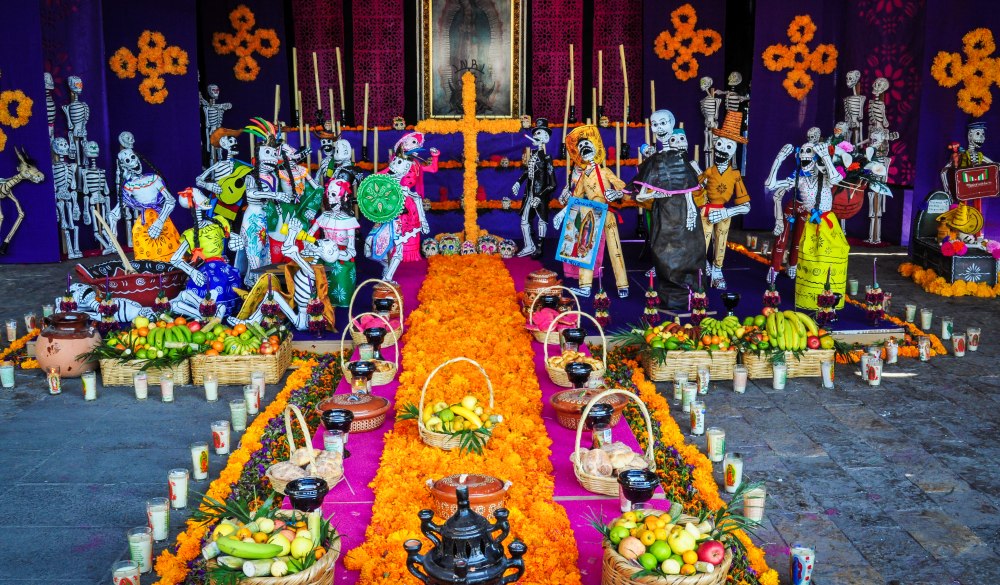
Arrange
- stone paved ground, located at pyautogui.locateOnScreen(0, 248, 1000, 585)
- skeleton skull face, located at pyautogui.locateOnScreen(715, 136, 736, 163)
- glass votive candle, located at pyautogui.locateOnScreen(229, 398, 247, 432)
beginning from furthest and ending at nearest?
skeleton skull face, located at pyautogui.locateOnScreen(715, 136, 736, 163) → glass votive candle, located at pyautogui.locateOnScreen(229, 398, 247, 432) → stone paved ground, located at pyautogui.locateOnScreen(0, 248, 1000, 585)

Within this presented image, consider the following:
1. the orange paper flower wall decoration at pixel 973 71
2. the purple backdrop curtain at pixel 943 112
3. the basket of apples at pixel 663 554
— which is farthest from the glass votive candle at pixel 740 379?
the orange paper flower wall decoration at pixel 973 71

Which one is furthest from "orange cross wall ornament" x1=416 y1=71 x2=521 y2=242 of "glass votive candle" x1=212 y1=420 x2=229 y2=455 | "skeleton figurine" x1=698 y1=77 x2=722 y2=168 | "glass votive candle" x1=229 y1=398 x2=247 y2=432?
"glass votive candle" x1=212 y1=420 x2=229 y2=455

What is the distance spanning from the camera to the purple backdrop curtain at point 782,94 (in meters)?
15.8

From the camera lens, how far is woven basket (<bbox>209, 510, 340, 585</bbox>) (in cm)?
432

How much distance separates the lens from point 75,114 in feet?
45.8

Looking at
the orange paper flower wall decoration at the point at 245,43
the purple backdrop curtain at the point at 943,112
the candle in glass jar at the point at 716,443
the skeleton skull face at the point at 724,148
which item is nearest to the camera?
the candle in glass jar at the point at 716,443

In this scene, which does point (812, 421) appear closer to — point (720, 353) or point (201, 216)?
point (720, 353)

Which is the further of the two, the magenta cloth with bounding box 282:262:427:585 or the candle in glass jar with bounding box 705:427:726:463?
the candle in glass jar with bounding box 705:427:726:463

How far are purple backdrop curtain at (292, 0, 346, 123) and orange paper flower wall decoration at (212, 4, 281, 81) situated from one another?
1.61 ft

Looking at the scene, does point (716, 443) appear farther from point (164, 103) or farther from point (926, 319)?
point (164, 103)

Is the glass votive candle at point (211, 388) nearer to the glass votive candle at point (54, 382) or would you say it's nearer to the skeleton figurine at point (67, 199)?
the glass votive candle at point (54, 382)

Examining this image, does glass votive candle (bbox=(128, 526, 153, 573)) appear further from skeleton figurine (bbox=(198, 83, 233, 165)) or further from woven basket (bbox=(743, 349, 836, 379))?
skeleton figurine (bbox=(198, 83, 233, 165))

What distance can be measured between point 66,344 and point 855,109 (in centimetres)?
1145

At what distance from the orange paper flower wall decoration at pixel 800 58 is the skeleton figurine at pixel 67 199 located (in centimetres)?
1060
